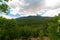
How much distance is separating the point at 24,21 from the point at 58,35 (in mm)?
10430

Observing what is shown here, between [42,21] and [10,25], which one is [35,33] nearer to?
[42,21]

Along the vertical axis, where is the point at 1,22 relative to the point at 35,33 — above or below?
above

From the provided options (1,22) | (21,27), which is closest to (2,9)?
(1,22)

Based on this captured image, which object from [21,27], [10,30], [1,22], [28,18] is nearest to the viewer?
[1,22]

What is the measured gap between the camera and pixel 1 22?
13.9 meters

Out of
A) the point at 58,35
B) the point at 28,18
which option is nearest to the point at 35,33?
the point at 28,18

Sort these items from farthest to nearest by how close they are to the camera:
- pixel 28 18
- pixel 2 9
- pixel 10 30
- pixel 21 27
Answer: pixel 28 18 → pixel 21 27 → pixel 10 30 → pixel 2 9

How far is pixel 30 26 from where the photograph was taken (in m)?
18.4

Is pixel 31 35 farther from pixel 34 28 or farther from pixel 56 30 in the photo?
pixel 56 30

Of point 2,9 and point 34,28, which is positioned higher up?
point 2,9

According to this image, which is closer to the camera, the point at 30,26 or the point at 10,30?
the point at 10,30

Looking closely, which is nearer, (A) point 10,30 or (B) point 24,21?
(A) point 10,30

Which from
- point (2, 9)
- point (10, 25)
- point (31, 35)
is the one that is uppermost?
point (2, 9)

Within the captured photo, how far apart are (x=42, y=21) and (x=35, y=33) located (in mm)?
1304
